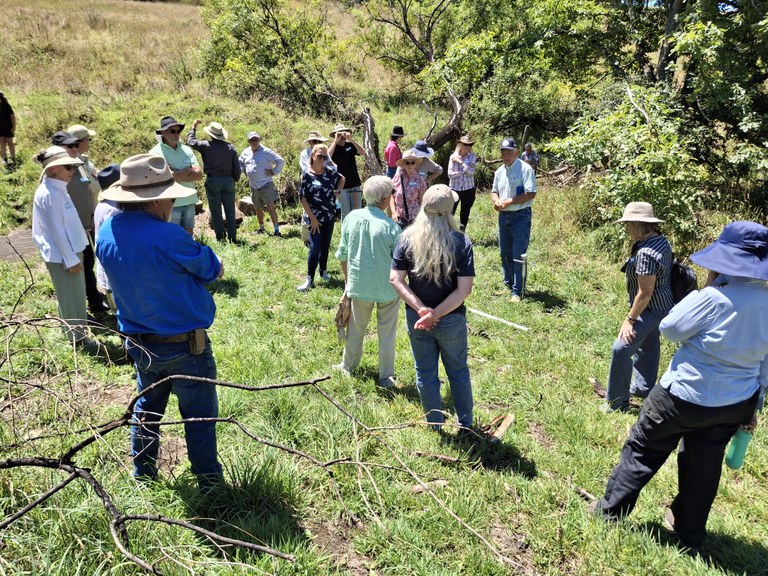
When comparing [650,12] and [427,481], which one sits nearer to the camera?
[427,481]

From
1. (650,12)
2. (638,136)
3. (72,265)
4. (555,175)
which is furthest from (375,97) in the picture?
(72,265)

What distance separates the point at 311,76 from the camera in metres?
16.7

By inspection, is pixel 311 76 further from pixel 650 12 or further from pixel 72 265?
pixel 72 265

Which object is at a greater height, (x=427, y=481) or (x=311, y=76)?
(x=311, y=76)

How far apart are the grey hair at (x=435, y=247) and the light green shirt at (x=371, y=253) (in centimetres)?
80

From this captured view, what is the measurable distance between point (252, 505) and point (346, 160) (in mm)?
6116

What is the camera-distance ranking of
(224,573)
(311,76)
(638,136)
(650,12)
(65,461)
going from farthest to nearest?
(311,76)
(650,12)
(638,136)
(224,573)
(65,461)

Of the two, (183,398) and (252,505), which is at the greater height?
(183,398)

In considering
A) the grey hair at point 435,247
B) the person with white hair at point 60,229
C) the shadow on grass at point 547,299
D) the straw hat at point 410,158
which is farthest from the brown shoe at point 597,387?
the person with white hair at point 60,229

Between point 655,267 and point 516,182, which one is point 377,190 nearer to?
point 655,267

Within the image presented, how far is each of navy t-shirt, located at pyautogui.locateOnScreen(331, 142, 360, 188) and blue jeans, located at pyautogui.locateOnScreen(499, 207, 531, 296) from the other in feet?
8.79

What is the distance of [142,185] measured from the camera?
9.18 feet

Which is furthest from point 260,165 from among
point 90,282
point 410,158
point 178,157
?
point 90,282

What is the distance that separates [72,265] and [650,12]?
12300 mm
